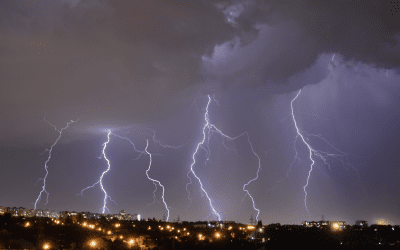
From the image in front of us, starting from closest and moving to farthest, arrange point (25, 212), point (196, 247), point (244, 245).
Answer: point (196, 247) < point (244, 245) < point (25, 212)

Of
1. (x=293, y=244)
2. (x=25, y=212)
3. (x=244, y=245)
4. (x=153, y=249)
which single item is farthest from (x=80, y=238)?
(x=25, y=212)

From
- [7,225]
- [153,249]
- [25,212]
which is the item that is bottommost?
[153,249]

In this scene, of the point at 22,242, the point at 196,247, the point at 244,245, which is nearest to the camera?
the point at 22,242

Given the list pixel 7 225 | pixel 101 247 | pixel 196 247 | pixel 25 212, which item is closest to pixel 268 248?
pixel 196 247

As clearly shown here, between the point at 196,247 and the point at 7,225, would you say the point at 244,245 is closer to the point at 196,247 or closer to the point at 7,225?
the point at 196,247

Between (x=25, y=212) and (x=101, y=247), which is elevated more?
(x=25, y=212)

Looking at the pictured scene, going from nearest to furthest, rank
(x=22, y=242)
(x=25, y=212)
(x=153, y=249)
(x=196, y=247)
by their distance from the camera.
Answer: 1. (x=22, y=242)
2. (x=153, y=249)
3. (x=196, y=247)
4. (x=25, y=212)

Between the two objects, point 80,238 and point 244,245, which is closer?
point 80,238

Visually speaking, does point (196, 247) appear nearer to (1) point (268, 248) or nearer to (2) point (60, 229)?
(1) point (268, 248)

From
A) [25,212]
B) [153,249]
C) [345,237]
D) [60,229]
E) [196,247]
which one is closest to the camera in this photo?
[153,249]
